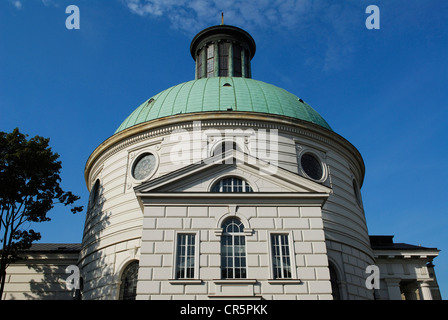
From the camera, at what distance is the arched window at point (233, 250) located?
14758mm

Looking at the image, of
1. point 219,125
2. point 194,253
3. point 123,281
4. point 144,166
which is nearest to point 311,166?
point 219,125

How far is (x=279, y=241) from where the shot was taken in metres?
15.4

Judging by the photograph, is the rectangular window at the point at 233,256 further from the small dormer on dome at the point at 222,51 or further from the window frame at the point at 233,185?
the small dormer on dome at the point at 222,51

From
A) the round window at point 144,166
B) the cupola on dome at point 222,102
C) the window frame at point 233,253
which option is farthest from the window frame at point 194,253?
the cupola on dome at point 222,102

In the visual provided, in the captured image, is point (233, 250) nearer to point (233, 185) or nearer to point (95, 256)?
point (233, 185)

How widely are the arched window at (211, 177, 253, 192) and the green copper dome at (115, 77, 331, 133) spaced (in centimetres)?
746

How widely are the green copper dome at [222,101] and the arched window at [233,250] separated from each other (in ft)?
30.8

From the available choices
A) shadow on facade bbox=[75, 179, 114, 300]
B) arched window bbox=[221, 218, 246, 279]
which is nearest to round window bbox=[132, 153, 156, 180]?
shadow on facade bbox=[75, 179, 114, 300]

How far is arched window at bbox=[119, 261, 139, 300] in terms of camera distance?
20.5 m

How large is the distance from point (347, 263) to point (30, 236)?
17074 mm

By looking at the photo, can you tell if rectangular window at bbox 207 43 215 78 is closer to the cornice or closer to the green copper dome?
the green copper dome

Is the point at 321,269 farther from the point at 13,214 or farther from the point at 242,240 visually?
the point at 13,214
